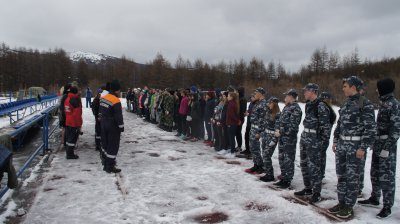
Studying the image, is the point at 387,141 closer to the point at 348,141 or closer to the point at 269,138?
the point at 348,141

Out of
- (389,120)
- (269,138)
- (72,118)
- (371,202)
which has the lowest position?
(371,202)

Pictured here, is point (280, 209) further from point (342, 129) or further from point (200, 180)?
point (200, 180)

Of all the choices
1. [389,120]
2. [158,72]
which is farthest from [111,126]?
[158,72]

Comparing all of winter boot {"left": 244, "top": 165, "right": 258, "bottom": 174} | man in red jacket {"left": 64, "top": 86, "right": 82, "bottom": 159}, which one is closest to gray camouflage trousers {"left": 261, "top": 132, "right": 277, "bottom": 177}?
winter boot {"left": 244, "top": 165, "right": 258, "bottom": 174}

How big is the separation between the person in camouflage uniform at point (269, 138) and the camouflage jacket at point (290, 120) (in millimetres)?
A: 485

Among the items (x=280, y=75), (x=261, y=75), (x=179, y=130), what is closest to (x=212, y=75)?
(x=261, y=75)

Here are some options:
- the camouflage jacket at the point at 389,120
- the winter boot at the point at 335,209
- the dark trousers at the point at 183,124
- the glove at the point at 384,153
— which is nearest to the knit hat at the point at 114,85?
the winter boot at the point at 335,209

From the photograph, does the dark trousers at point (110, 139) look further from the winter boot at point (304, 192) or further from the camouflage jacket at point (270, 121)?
the winter boot at point (304, 192)

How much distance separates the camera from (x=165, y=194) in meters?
5.88

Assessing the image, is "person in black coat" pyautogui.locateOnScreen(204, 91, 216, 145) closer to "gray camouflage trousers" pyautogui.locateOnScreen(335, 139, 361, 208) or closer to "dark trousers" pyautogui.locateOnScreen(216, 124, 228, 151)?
"dark trousers" pyautogui.locateOnScreen(216, 124, 228, 151)

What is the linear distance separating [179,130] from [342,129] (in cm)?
843

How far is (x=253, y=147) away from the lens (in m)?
7.46

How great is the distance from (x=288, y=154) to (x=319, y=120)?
3.51 ft

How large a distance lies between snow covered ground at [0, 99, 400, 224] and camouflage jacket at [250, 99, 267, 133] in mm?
1055
